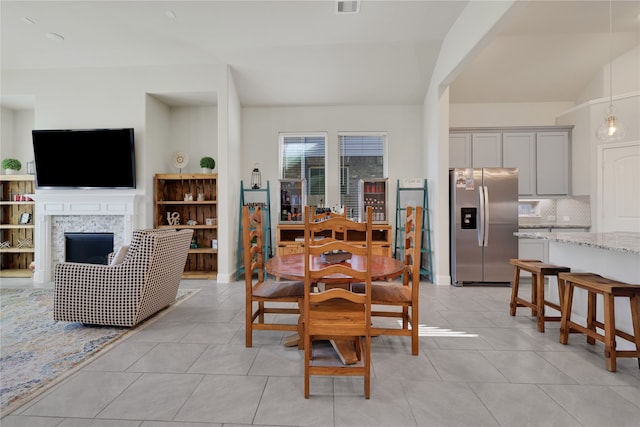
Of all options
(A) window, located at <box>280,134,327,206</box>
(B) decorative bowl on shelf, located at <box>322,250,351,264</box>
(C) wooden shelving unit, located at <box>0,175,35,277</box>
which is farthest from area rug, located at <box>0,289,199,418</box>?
(A) window, located at <box>280,134,327,206</box>

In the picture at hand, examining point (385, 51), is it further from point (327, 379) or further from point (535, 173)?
point (327, 379)

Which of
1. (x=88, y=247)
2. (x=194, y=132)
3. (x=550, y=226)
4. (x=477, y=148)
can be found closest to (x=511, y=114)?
(x=477, y=148)

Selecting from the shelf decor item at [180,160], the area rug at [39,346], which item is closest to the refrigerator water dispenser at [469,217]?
the area rug at [39,346]

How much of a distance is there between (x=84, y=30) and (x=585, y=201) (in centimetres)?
792

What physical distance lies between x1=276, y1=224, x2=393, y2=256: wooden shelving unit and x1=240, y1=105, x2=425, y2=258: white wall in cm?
46

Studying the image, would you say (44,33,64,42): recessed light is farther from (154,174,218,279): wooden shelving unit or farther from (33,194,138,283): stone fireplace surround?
(154,174,218,279): wooden shelving unit

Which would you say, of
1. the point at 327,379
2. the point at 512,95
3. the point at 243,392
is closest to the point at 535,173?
the point at 512,95

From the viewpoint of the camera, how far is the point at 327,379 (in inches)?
77.7

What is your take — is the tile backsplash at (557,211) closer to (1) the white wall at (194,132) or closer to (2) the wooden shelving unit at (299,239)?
(2) the wooden shelving unit at (299,239)

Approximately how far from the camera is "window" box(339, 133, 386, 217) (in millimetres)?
5414

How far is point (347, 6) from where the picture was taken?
360 cm

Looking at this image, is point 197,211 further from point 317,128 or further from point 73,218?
point 317,128

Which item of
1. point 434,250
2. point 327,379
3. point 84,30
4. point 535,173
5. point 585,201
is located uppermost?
point 84,30

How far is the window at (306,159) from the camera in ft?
17.9
